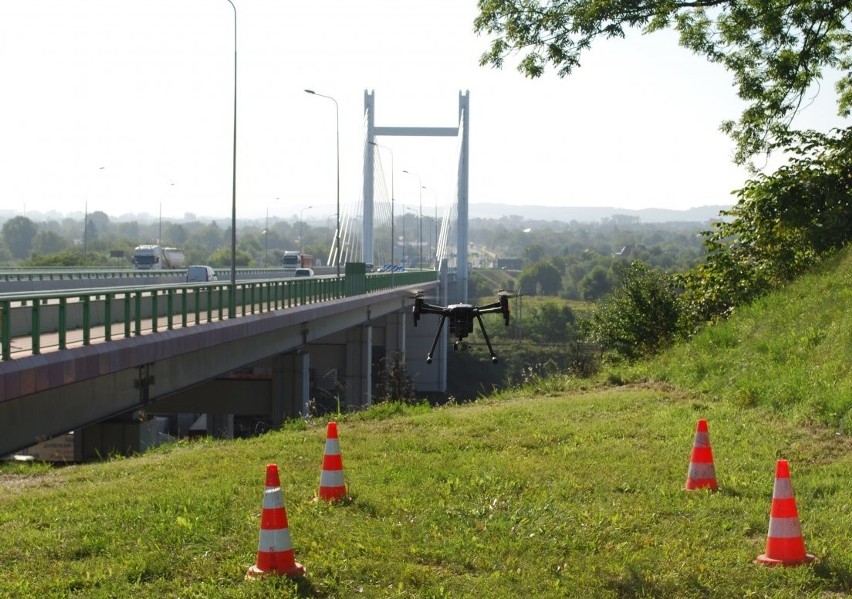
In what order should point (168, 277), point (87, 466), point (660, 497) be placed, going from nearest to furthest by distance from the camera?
1. point (660, 497)
2. point (87, 466)
3. point (168, 277)

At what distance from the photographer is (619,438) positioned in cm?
1205

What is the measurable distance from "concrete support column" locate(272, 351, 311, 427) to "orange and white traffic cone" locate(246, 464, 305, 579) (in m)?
31.1

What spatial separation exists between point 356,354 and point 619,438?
136 ft

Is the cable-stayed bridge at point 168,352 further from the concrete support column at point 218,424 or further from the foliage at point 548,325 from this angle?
the foliage at point 548,325

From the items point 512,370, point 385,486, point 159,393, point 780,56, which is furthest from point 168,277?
point 385,486

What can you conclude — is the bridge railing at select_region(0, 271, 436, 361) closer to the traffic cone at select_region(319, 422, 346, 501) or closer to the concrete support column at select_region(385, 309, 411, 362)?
the traffic cone at select_region(319, 422, 346, 501)

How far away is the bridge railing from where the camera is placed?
52.4 ft

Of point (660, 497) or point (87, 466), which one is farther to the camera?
point (87, 466)

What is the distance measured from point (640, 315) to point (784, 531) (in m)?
15.7

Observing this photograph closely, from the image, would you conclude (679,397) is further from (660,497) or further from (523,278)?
(523,278)

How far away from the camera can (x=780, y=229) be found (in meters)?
21.1

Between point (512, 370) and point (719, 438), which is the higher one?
point (719, 438)

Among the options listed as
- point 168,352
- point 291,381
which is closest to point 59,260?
point 291,381

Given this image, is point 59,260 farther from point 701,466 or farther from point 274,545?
point 274,545
